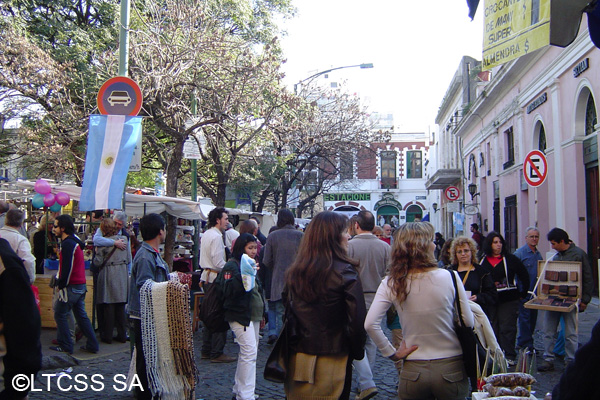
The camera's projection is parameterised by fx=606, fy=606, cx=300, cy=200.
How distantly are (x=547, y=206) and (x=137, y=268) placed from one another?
14.8 m

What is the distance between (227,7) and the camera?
777 inches

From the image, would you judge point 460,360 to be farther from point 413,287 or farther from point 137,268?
point 137,268

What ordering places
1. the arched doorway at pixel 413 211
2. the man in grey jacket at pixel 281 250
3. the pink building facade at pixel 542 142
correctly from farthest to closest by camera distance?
1. the arched doorway at pixel 413 211
2. the pink building facade at pixel 542 142
3. the man in grey jacket at pixel 281 250

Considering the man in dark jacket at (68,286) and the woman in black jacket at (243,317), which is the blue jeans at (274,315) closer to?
the man in dark jacket at (68,286)

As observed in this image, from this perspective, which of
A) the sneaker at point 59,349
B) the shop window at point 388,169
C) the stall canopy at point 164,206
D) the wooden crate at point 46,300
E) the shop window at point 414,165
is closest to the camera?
the sneaker at point 59,349

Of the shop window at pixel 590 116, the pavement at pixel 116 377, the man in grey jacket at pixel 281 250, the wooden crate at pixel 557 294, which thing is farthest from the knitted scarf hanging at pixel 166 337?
the shop window at pixel 590 116

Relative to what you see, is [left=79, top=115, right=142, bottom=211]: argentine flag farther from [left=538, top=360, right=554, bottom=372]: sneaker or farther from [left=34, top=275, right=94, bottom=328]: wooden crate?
[left=538, top=360, right=554, bottom=372]: sneaker

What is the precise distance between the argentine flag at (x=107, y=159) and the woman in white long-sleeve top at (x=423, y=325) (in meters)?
4.49

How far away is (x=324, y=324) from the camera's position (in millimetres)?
3691

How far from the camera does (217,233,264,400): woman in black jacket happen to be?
5500 mm

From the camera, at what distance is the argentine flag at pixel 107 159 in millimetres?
7272

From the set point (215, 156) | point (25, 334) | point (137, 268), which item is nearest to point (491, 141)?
point (215, 156)

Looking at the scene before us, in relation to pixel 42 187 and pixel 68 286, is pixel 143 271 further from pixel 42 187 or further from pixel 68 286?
pixel 42 187

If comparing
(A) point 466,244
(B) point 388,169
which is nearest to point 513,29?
(A) point 466,244
